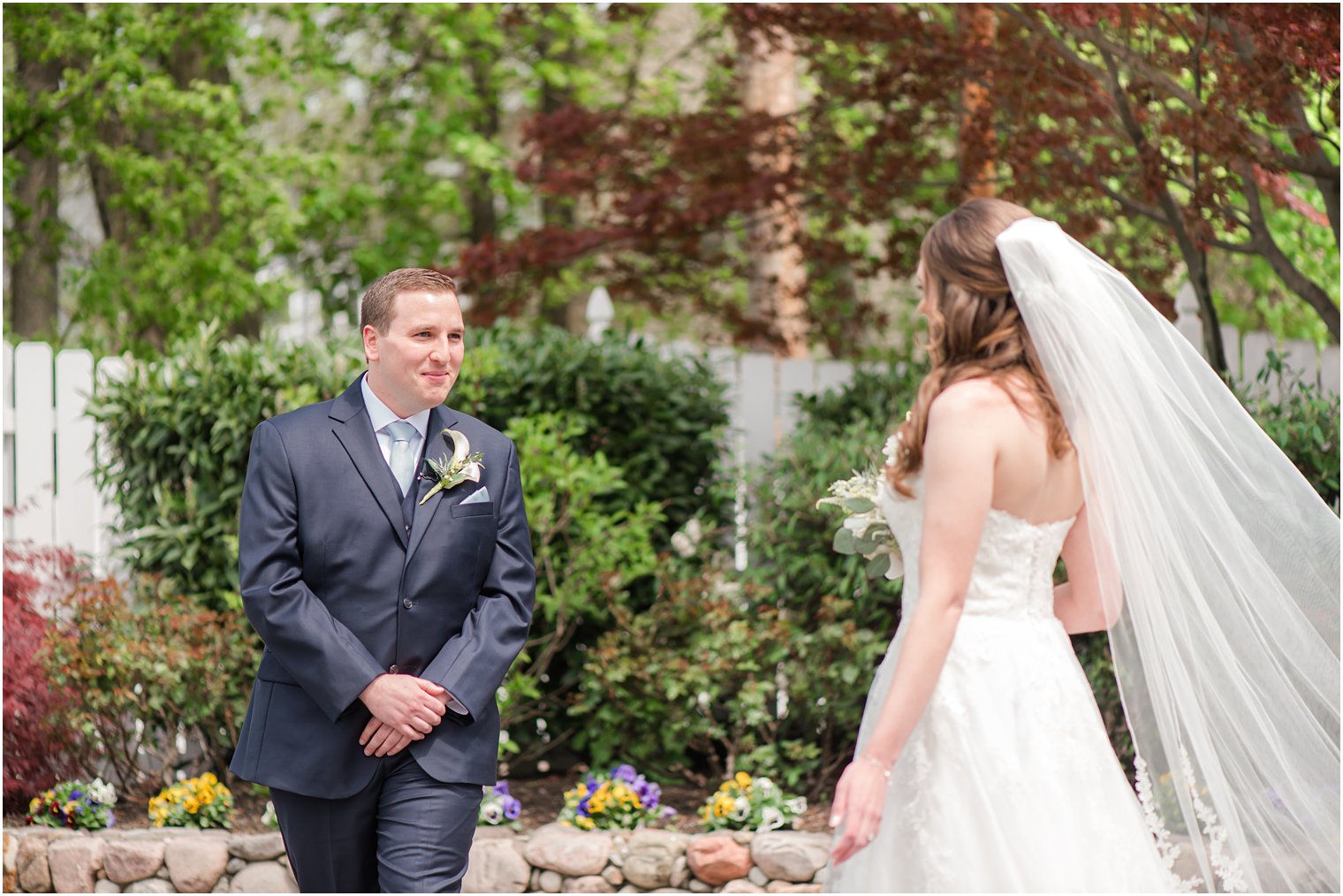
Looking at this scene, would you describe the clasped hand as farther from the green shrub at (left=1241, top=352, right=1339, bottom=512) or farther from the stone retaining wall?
the green shrub at (left=1241, top=352, right=1339, bottom=512)

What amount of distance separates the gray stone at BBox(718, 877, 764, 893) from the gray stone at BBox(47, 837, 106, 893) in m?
2.32

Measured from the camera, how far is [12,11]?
8.93m

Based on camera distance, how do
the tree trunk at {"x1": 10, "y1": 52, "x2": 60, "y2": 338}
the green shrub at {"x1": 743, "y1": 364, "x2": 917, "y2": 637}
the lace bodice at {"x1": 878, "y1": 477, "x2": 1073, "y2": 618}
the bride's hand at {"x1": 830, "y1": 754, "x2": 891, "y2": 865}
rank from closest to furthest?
the bride's hand at {"x1": 830, "y1": 754, "x2": 891, "y2": 865} < the lace bodice at {"x1": 878, "y1": 477, "x2": 1073, "y2": 618} < the green shrub at {"x1": 743, "y1": 364, "x2": 917, "y2": 637} < the tree trunk at {"x1": 10, "y1": 52, "x2": 60, "y2": 338}

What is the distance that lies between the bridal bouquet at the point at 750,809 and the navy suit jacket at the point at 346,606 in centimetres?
198

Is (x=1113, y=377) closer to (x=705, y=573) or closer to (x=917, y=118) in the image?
(x=705, y=573)

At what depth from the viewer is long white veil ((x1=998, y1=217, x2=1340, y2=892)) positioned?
2.72m

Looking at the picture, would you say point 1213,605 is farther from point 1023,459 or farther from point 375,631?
point 375,631

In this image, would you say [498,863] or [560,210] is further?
[560,210]

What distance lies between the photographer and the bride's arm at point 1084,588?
2.77 m

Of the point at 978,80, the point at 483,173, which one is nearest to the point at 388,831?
the point at 978,80

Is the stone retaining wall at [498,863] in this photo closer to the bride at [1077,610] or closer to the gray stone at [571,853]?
the gray stone at [571,853]

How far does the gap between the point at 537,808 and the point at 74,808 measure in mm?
1829

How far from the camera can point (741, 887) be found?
466 cm

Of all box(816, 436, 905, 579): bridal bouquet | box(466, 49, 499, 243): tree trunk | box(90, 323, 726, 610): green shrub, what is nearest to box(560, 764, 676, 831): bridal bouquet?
box(90, 323, 726, 610): green shrub
